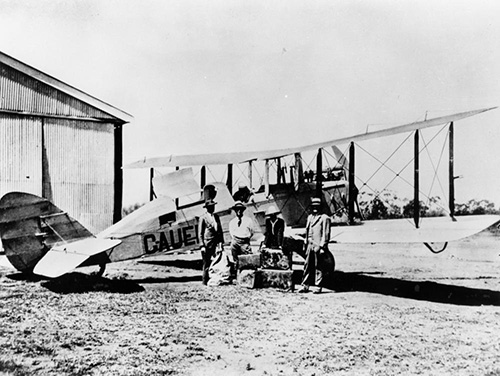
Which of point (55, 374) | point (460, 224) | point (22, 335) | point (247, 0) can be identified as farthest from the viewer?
point (460, 224)

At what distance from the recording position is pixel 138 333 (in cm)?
535

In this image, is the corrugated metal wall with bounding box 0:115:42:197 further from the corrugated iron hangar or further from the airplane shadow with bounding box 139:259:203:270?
the airplane shadow with bounding box 139:259:203:270

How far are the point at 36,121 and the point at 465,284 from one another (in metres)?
12.0

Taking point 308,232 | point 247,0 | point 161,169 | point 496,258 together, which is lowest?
point 496,258

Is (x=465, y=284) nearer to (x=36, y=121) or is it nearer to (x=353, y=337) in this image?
(x=353, y=337)

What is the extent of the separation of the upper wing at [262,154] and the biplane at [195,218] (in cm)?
2

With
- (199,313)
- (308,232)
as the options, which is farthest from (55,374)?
(308,232)

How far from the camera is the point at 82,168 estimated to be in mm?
14219

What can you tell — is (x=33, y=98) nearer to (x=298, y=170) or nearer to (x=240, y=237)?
(x=298, y=170)

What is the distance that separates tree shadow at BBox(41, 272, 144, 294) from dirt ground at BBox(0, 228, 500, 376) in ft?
0.07

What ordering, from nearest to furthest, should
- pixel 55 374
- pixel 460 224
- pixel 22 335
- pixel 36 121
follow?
pixel 55 374, pixel 22 335, pixel 460 224, pixel 36 121

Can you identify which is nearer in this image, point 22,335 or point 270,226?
point 22,335

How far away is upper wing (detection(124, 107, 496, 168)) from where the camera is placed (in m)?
8.80

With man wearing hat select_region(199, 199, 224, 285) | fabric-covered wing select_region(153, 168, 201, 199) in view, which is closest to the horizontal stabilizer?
man wearing hat select_region(199, 199, 224, 285)
